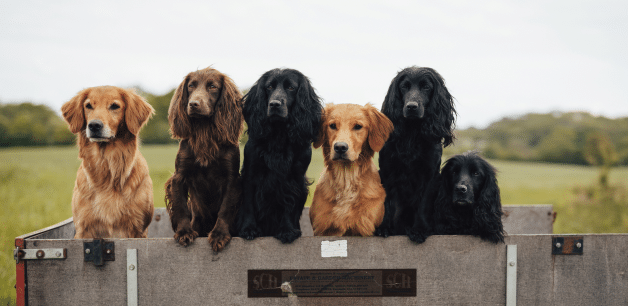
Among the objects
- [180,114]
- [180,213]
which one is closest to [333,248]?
[180,213]

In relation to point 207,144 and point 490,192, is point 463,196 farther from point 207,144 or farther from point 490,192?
point 207,144

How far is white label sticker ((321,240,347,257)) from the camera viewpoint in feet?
6.88

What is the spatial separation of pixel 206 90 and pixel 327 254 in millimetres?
1226

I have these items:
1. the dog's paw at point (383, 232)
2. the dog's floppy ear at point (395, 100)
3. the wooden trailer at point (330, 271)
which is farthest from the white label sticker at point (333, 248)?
the dog's floppy ear at point (395, 100)

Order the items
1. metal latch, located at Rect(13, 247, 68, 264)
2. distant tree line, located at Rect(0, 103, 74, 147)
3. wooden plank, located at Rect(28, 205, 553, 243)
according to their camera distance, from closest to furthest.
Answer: metal latch, located at Rect(13, 247, 68, 264) → wooden plank, located at Rect(28, 205, 553, 243) → distant tree line, located at Rect(0, 103, 74, 147)

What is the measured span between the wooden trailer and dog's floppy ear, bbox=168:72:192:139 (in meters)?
0.66

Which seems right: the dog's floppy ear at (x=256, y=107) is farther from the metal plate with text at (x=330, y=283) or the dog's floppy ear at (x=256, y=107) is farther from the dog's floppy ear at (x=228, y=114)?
the metal plate with text at (x=330, y=283)

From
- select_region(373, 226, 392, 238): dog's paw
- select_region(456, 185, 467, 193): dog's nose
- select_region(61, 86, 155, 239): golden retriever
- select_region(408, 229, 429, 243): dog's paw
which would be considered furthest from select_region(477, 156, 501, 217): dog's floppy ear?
select_region(61, 86, 155, 239): golden retriever

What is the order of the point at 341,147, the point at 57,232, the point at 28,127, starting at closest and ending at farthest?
1. the point at 341,147
2. the point at 57,232
3. the point at 28,127

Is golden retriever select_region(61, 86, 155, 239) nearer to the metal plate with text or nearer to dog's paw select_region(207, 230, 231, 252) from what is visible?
dog's paw select_region(207, 230, 231, 252)

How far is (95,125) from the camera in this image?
223 centimetres

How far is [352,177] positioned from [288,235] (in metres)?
0.56

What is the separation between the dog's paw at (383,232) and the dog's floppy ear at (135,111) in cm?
166

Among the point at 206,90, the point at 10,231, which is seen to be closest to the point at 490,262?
the point at 206,90
